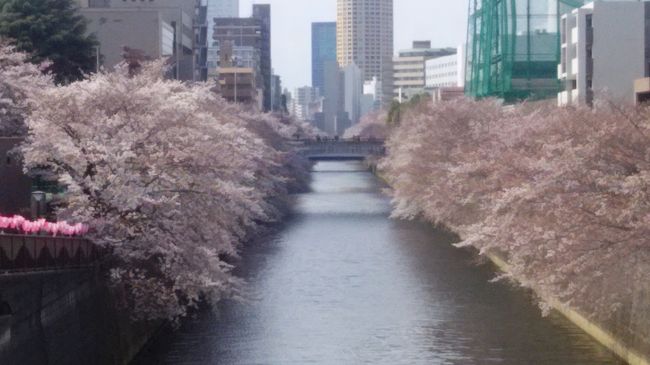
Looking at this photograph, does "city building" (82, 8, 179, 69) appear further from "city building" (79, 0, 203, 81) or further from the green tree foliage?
the green tree foliage

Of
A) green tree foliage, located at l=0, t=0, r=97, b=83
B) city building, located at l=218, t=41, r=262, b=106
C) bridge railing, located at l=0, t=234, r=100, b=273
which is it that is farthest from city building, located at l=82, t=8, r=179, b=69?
bridge railing, located at l=0, t=234, r=100, b=273

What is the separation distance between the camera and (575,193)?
70.3ft

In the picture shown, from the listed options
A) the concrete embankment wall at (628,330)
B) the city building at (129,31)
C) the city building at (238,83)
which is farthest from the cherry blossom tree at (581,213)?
the city building at (238,83)

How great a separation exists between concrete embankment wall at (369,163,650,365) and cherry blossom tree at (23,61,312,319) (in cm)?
629

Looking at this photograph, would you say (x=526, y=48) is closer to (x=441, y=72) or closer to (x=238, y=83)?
(x=238, y=83)

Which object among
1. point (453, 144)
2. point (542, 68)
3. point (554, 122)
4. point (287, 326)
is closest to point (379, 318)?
point (287, 326)

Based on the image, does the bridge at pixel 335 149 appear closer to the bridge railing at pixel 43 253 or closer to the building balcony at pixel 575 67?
the building balcony at pixel 575 67

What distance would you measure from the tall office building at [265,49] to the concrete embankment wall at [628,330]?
11137 cm

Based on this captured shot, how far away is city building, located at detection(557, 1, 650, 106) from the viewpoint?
50.5 meters

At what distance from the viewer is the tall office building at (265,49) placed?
149m

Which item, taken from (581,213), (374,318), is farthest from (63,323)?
(374,318)

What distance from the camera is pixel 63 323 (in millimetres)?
17844

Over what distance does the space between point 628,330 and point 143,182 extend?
28.1 ft

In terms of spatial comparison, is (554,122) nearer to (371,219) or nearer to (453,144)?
(453,144)
